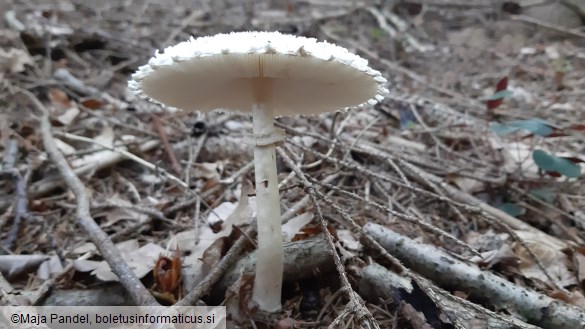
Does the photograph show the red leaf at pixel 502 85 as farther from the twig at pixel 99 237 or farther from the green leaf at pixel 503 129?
the twig at pixel 99 237

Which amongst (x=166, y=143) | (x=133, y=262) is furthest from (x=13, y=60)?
(x=133, y=262)

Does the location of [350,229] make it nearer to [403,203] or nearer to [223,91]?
[403,203]

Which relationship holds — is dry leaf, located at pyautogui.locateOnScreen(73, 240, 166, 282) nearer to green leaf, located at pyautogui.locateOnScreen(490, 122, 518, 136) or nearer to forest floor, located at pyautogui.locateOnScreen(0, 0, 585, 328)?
forest floor, located at pyautogui.locateOnScreen(0, 0, 585, 328)

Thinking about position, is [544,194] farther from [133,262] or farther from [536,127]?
[133,262]

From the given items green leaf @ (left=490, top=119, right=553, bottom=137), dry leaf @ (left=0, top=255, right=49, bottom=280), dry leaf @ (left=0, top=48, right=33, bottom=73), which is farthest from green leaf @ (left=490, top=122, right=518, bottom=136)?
dry leaf @ (left=0, top=48, right=33, bottom=73)

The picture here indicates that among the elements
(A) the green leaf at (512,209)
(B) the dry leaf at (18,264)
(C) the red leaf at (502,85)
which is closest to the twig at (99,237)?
(B) the dry leaf at (18,264)

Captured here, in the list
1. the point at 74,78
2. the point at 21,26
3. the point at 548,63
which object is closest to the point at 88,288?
the point at 74,78

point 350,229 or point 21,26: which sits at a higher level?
point 21,26
